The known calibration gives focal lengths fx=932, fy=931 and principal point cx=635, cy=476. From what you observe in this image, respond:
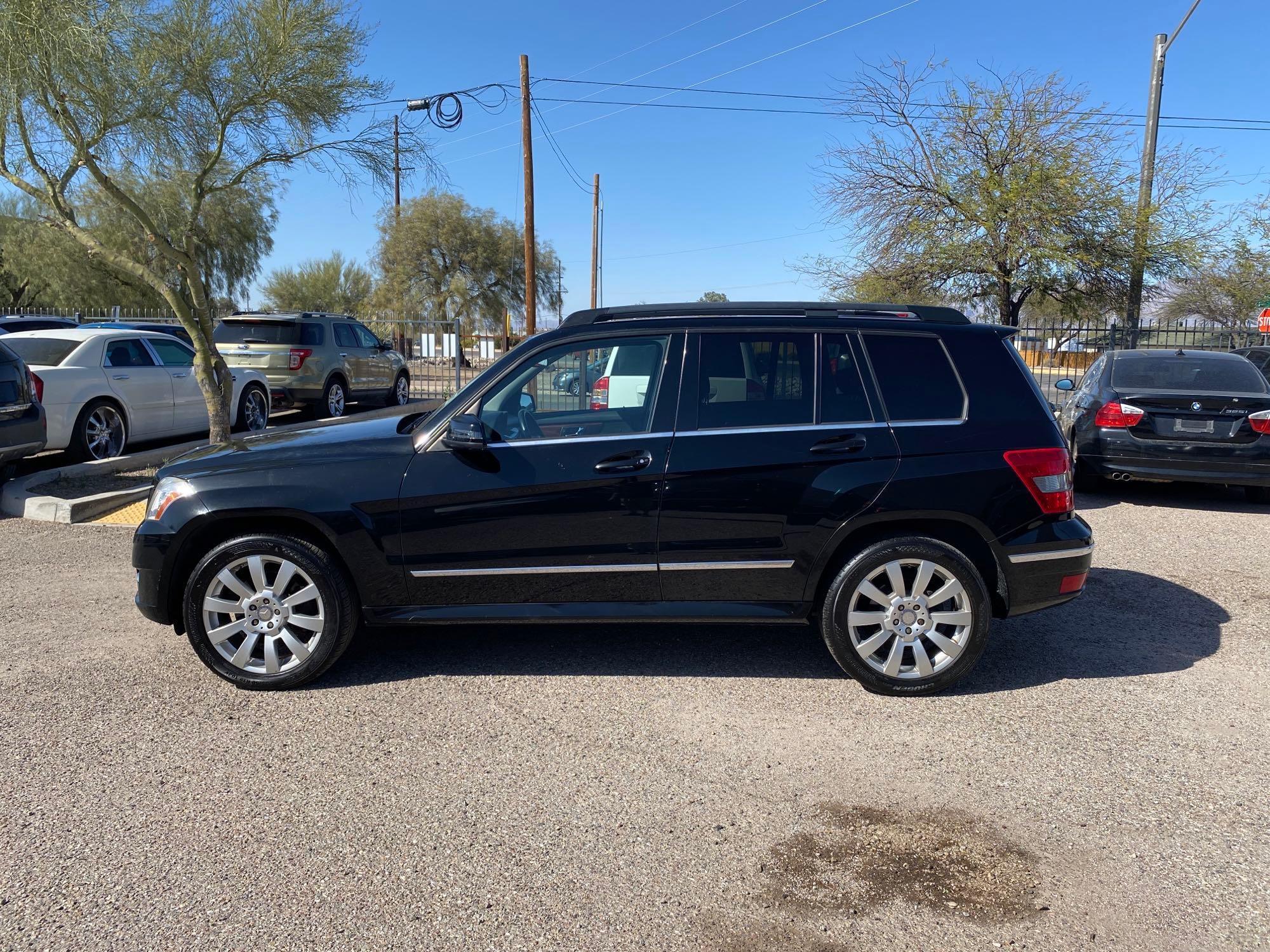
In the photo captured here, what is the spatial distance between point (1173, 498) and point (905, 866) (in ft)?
27.5

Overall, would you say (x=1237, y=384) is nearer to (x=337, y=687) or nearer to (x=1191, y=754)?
(x=1191, y=754)

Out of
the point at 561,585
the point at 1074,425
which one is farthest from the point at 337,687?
the point at 1074,425

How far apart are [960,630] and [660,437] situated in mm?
1705

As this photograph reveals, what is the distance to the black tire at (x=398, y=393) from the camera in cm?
1803

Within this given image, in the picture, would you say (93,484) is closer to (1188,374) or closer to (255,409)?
(255,409)

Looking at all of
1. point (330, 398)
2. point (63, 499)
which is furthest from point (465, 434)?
point (330, 398)

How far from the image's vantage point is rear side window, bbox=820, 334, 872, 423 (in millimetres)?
4535

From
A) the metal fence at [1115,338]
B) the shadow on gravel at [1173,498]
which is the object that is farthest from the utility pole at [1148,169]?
the shadow on gravel at [1173,498]

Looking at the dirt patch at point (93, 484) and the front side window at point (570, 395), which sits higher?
the front side window at point (570, 395)

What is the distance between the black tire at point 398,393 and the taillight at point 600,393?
1366cm

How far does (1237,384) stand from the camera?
9.27 metres

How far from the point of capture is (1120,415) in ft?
29.4

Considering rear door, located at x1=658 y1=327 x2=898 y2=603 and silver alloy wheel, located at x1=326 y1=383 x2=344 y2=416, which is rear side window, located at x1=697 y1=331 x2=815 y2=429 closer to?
rear door, located at x1=658 y1=327 x2=898 y2=603

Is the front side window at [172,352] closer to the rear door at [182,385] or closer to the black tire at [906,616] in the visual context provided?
the rear door at [182,385]
